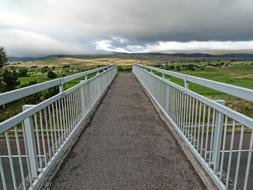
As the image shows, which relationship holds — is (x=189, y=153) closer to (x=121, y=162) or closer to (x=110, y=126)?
(x=121, y=162)

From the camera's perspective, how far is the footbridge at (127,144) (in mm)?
2131

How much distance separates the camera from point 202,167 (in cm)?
278

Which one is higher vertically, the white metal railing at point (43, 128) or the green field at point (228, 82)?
the white metal railing at point (43, 128)

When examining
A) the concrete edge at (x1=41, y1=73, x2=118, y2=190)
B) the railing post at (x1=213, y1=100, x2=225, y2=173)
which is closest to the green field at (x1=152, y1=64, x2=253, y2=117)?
the railing post at (x1=213, y1=100, x2=225, y2=173)

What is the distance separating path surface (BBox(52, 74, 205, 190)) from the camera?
2.56 m

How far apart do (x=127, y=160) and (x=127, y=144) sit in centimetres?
61

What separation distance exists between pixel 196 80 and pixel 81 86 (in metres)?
2.68

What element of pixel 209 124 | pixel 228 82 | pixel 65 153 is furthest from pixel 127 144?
pixel 228 82

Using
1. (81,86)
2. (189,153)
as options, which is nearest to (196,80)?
(189,153)

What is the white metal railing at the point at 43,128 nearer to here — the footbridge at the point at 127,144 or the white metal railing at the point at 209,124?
the footbridge at the point at 127,144

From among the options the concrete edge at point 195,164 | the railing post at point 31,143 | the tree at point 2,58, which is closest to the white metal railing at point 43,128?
the railing post at point 31,143

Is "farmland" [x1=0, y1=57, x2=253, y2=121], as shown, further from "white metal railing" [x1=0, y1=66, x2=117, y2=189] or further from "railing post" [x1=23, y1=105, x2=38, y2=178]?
"railing post" [x1=23, y1=105, x2=38, y2=178]

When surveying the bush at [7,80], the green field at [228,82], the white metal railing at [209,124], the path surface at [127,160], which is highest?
the white metal railing at [209,124]

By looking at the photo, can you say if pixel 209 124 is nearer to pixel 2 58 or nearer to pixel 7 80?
pixel 2 58
